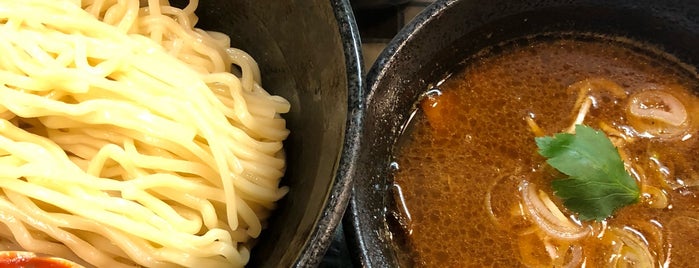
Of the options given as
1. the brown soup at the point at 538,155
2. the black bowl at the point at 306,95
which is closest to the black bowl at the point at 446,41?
the brown soup at the point at 538,155

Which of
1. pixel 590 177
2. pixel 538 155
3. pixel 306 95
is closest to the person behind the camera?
pixel 306 95

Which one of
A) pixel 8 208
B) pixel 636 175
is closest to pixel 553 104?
pixel 636 175

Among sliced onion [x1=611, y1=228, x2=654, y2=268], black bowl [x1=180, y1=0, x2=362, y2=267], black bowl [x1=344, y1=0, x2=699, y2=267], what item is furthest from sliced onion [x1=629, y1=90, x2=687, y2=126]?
black bowl [x1=180, y1=0, x2=362, y2=267]

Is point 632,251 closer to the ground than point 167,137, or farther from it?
closer to the ground

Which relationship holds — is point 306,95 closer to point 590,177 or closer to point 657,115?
point 590,177

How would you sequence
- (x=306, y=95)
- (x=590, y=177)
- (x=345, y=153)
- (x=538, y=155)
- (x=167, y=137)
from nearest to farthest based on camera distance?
(x=345, y=153), (x=167, y=137), (x=306, y=95), (x=590, y=177), (x=538, y=155)

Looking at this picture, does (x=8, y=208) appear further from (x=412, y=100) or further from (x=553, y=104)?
(x=553, y=104)

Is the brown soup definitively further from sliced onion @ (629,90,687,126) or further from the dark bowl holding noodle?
the dark bowl holding noodle

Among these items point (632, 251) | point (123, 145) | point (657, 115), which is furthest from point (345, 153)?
point (657, 115)
